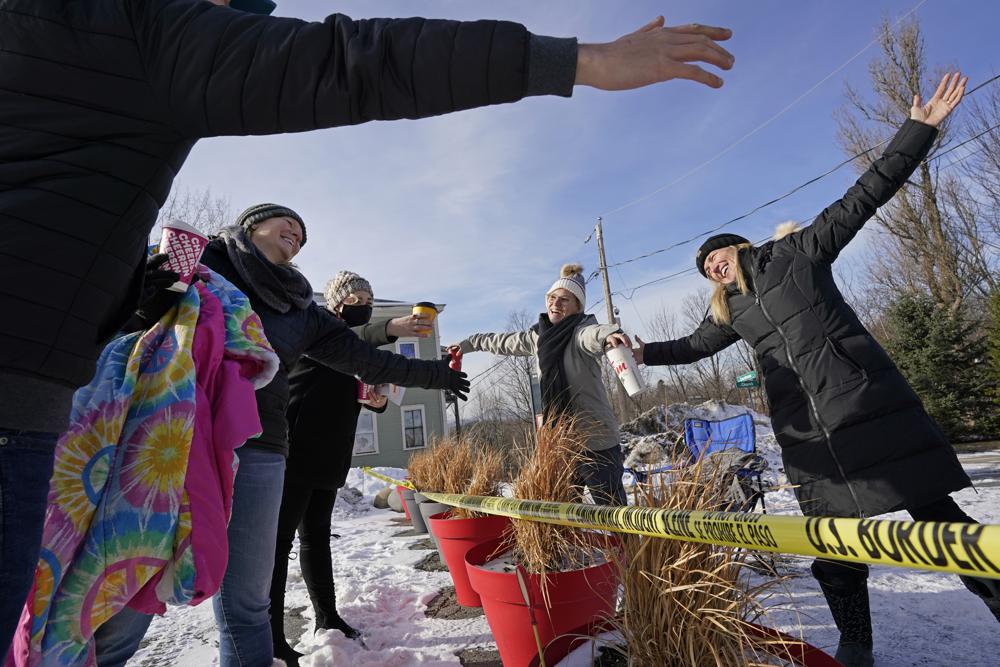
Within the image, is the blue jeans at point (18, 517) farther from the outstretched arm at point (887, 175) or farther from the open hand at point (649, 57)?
the outstretched arm at point (887, 175)

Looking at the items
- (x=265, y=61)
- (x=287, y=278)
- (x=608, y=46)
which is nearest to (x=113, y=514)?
(x=265, y=61)

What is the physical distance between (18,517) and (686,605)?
4.90ft

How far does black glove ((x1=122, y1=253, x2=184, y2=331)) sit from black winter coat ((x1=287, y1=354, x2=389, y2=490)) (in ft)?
4.41

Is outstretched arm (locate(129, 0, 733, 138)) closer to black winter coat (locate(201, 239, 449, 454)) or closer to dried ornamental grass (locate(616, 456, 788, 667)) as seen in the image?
black winter coat (locate(201, 239, 449, 454))

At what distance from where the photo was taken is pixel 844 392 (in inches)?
86.0

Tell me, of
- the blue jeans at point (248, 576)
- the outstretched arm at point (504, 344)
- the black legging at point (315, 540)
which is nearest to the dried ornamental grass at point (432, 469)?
the outstretched arm at point (504, 344)

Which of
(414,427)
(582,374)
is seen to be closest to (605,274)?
(414,427)

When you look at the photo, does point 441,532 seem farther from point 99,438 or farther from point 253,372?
point 99,438

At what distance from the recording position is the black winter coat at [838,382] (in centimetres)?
205

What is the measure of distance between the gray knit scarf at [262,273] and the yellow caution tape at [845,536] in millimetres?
1558

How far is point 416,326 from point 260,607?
1693mm

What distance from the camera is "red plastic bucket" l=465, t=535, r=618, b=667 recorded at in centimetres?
193

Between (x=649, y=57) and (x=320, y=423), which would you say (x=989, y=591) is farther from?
(x=320, y=423)

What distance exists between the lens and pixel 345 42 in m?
0.87
